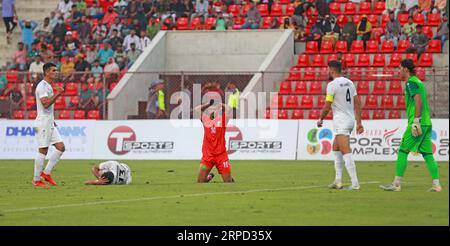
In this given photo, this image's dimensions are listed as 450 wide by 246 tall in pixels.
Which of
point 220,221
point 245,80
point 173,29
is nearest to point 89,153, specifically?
point 245,80

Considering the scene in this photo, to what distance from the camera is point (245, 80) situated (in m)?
40.2

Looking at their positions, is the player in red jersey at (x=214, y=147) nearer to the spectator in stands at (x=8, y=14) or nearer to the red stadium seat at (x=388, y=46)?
the red stadium seat at (x=388, y=46)

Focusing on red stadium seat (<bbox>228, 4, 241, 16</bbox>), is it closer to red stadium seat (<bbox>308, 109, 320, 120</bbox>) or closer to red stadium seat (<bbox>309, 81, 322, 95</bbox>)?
red stadium seat (<bbox>309, 81, 322, 95</bbox>)

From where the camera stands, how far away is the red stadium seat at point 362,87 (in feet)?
120

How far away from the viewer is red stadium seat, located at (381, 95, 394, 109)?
35.6 metres

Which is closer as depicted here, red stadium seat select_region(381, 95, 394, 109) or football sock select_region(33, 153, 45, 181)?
football sock select_region(33, 153, 45, 181)

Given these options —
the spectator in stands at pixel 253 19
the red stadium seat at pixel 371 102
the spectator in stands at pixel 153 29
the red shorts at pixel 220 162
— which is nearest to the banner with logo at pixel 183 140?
the red stadium seat at pixel 371 102

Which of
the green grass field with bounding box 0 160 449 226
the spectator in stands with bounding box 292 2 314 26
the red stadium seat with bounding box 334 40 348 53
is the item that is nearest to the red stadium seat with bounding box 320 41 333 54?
the red stadium seat with bounding box 334 40 348 53

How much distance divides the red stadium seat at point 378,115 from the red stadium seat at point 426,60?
3.74 metres

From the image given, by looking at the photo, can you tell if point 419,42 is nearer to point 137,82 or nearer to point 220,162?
point 137,82

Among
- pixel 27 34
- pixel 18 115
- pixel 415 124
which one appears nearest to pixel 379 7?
pixel 18 115

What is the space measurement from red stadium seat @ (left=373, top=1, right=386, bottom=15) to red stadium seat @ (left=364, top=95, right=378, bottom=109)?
6.23 m
